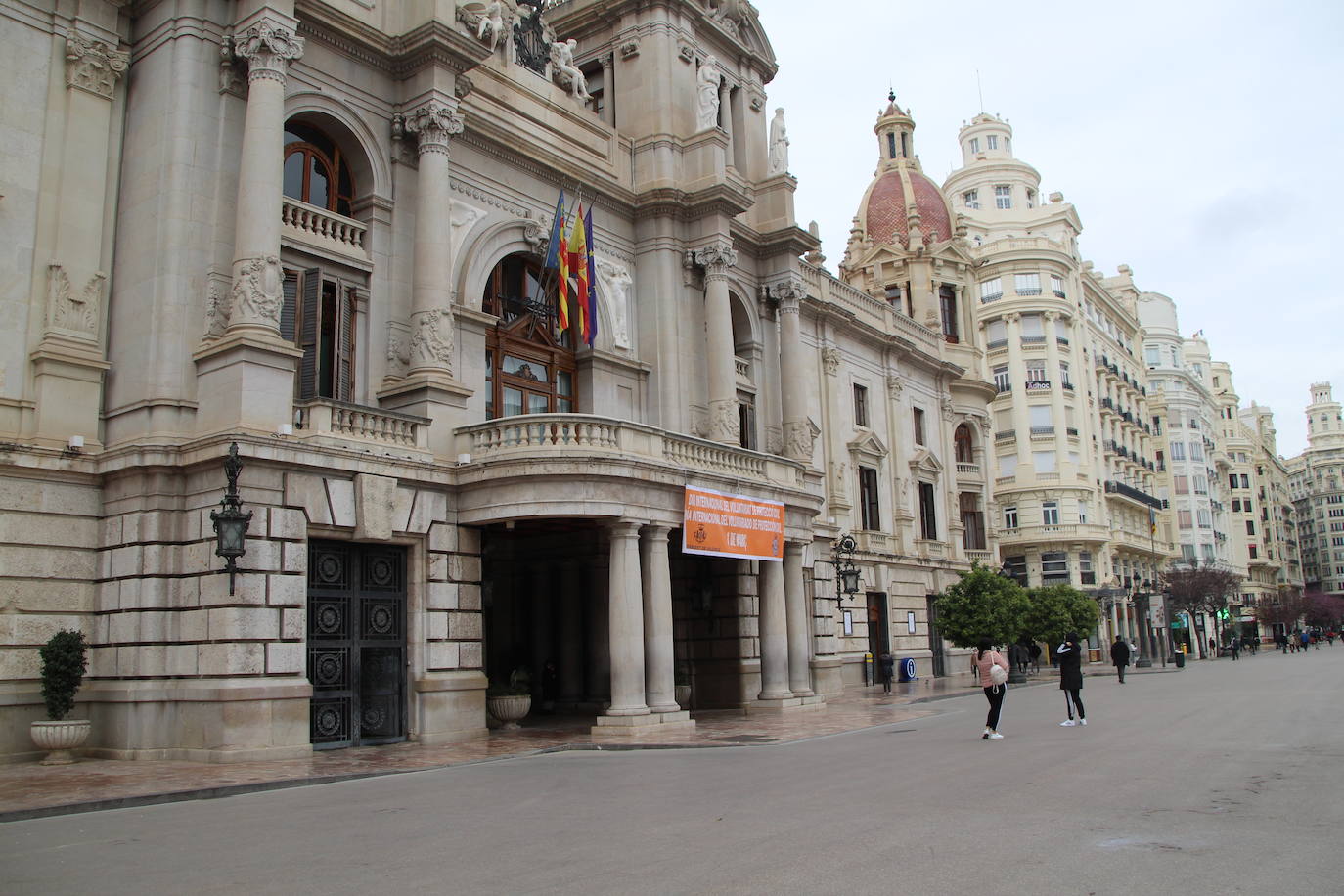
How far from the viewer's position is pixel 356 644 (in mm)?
20953

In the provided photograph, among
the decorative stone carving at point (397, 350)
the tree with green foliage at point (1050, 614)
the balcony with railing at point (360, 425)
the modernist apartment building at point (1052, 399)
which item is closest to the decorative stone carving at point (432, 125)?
the decorative stone carving at point (397, 350)

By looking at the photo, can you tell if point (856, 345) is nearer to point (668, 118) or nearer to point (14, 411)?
point (668, 118)

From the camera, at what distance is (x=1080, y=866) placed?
8.30 m

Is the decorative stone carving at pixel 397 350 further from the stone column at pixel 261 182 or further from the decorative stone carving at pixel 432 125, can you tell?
the decorative stone carving at pixel 432 125

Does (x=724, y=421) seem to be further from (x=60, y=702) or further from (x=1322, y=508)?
(x=1322, y=508)

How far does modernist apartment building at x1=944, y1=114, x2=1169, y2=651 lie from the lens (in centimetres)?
7081

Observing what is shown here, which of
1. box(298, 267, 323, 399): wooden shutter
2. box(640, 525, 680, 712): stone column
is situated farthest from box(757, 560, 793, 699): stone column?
box(298, 267, 323, 399): wooden shutter

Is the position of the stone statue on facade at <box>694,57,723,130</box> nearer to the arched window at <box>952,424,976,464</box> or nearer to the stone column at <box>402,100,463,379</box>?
the stone column at <box>402,100,463,379</box>

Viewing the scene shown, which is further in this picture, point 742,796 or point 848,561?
point 848,561

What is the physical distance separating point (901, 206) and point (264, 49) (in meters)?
40.5

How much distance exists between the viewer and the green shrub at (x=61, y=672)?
1791 cm

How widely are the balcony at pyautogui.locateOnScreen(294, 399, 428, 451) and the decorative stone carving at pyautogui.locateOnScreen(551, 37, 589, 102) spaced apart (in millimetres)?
12721

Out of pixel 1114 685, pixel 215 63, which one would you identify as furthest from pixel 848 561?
pixel 215 63

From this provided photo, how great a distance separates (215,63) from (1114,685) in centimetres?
3255
